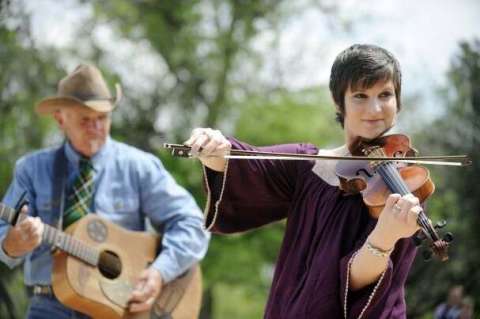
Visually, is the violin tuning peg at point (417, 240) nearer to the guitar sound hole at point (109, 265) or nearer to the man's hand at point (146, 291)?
the man's hand at point (146, 291)

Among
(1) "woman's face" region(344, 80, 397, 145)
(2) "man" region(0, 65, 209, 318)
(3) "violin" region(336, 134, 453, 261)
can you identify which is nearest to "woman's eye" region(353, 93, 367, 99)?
(1) "woman's face" region(344, 80, 397, 145)

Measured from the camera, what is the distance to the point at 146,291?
437 centimetres

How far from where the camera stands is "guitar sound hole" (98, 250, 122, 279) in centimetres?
438

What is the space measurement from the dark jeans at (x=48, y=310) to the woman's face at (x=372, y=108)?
1942 millimetres

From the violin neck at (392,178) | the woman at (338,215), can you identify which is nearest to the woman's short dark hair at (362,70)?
the woman at (338,215)

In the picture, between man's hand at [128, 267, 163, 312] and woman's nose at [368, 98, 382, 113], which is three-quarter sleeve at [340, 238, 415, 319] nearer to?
woman's nose at [368, 98, 382, 113]

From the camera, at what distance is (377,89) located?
9.48 feet

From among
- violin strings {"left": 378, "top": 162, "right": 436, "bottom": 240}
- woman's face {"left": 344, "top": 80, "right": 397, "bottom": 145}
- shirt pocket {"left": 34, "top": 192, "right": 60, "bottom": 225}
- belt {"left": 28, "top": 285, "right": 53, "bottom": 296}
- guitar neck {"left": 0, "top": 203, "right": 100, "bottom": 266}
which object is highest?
woman's face {"left": 344, "top": 80, "right": 397, "bottom": 145}

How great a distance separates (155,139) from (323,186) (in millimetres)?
10397

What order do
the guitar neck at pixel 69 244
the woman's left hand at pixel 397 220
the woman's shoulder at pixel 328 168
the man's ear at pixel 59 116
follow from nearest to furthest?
the woman's left hand at pixel 397 220, the woman's shoulder at pixel 328 168, the guitar neck at pixel 69 244, the man's ear at pixel 59 116

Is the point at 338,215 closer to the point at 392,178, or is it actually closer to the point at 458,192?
the point at 392,178

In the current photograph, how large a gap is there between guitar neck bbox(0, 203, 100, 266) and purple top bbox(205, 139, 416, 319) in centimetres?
114

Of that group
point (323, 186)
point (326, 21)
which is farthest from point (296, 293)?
point (326, 21)

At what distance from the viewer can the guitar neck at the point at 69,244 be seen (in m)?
4.11
